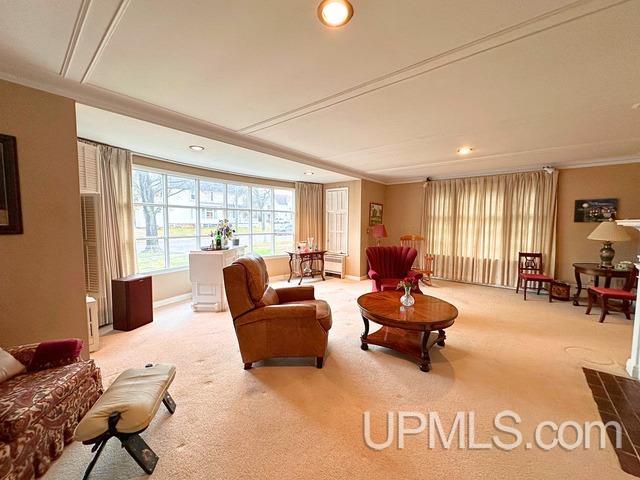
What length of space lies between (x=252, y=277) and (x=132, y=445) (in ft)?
4.43

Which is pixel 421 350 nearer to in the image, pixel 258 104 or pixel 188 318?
pixel 258 104

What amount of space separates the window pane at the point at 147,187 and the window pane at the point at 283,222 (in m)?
2.66

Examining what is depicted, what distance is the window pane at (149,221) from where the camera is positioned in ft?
13.8

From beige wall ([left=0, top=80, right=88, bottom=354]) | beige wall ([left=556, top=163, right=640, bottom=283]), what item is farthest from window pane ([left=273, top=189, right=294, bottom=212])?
beige wall ([left=556, top=163, right=640, bottom=283])

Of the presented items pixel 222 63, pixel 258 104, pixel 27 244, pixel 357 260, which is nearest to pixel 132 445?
pixel 27 244

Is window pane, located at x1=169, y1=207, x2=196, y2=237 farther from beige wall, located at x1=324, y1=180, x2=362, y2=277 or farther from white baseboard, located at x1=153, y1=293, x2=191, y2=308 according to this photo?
beige wall, located at x1=324, y1=180, x2=362, y2=277

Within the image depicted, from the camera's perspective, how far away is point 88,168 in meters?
3.04

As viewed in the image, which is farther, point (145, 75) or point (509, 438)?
point (145, 75)

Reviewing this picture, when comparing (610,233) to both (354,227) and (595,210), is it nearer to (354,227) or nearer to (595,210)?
(595,210)

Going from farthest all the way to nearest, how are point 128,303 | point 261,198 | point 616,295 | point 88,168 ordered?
point 261,198 < point 616,295 < point 128,303 < point 88,168

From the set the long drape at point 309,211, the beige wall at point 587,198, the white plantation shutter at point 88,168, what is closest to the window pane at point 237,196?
the long drape at point 309,211

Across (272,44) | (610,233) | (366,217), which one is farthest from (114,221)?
(610,233)

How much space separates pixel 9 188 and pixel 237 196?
3.89 meters

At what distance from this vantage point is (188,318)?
12.5 ft
